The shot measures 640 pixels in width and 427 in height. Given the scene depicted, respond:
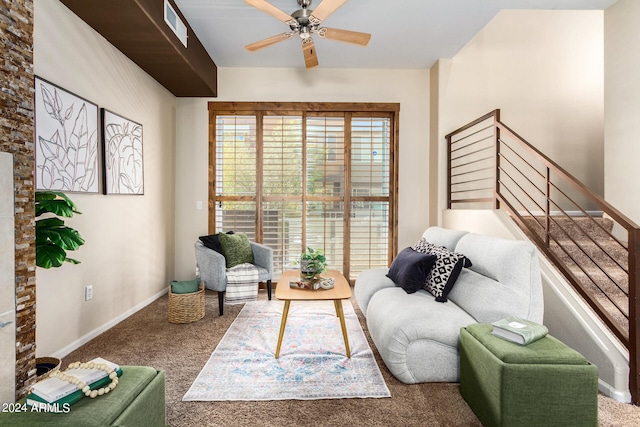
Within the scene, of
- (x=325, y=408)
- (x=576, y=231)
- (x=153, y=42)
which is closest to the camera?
(x=325, y=408)

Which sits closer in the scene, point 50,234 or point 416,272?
point 50,234

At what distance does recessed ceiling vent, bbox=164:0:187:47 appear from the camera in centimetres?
277

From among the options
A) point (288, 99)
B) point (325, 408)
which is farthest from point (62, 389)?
point (288, 99)

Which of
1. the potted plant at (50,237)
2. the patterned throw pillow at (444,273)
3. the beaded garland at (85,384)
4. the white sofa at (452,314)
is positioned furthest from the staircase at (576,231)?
the potted plant at (50,237)

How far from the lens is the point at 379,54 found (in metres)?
4.04

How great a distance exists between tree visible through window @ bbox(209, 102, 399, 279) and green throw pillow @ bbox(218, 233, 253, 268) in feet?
2.19

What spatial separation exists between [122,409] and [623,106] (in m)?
4.13

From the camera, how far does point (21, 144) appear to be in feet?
4.47

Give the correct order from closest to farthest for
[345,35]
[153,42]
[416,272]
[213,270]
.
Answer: [416,272] < [345,35] < [153,42] < [213,270]

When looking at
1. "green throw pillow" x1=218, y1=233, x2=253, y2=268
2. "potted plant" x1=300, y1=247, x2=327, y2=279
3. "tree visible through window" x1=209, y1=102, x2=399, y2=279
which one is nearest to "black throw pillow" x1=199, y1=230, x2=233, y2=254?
"green throw pillow" x1=218, y1=233, x2=253, y2=268

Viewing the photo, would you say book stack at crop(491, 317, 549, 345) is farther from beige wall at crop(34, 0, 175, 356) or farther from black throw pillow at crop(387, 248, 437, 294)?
beige wall at crop(34, 0, 175, 356)

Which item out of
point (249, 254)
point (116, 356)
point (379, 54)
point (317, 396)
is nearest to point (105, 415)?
point (317, 396)

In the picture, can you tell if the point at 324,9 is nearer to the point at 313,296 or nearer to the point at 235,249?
the point at 313,296

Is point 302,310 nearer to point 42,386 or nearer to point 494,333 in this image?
point 494,333
